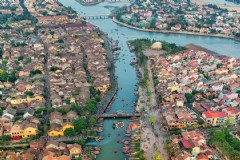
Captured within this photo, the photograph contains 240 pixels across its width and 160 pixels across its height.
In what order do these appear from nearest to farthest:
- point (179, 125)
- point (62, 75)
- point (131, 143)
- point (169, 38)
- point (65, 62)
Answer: point (131, 143) < point (179, 125) < point (62, 75) < point (65, 62) < point (169, 38)

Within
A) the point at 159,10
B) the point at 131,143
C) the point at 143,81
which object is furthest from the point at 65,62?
the point at 159,10

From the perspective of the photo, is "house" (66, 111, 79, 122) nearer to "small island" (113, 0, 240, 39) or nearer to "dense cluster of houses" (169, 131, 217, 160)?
"dense cluster of houses" (169, 131, 217, 160)

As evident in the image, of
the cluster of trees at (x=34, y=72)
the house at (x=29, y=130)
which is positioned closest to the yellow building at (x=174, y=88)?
the house at (x=29, y=130)

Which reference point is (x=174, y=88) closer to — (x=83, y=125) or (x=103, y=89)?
(x=103, y=89)

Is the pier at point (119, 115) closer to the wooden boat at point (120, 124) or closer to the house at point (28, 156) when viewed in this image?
the wooden boat at point (120, 124)

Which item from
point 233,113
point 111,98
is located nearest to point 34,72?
point 111,98

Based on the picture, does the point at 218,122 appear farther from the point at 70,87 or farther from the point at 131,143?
the point at 70,87

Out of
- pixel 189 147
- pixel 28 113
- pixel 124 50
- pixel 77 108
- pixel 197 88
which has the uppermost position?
pixel 197 88
